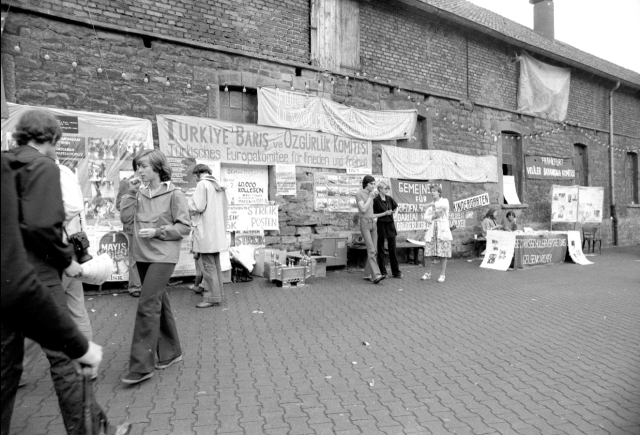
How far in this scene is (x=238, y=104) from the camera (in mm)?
9312

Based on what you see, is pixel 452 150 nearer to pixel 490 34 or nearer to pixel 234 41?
pixel 490 34

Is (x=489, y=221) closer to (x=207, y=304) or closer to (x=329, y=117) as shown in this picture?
(x=329, y=117)

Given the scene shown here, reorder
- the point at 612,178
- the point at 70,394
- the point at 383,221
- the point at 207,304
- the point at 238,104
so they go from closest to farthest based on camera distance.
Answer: the point at 70,394 → the point at 207,304 → the point at 383,221 → the point at 238,104 → the point at 612,178

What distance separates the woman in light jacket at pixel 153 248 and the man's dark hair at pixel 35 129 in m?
1.11

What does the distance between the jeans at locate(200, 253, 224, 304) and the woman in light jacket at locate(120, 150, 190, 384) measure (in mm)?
2537

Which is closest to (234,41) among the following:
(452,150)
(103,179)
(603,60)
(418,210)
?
(103,179)

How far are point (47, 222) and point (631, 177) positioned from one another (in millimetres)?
23505

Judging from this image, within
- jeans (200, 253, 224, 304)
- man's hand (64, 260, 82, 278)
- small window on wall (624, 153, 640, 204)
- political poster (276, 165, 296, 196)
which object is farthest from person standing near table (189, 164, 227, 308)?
small window on wall (624, 153, 640, 204)

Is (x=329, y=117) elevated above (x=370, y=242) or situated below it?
above

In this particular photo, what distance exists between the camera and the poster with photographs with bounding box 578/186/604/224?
15.4m

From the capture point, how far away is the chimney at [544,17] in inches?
789

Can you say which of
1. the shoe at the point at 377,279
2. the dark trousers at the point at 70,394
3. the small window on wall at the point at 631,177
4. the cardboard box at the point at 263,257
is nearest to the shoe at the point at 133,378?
the dark trousers at the point at 70,394
